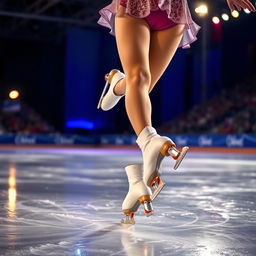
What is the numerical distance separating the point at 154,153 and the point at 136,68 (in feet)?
1.21

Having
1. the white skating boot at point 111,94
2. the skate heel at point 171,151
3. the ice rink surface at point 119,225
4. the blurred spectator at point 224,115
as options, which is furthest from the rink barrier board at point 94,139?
the skate heel at point 171,151

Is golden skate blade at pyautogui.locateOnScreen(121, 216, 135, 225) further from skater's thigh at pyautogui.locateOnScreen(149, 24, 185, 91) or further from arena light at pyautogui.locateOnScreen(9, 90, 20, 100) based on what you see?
arena light at pyautogui.locateOnScreen(9, 90, 20, 100)

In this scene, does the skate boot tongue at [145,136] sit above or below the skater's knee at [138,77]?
below

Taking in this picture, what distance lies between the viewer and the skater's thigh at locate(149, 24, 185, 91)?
2.22 metres

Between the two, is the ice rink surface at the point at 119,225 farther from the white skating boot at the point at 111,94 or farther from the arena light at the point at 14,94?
the arena light at the point at 14,94

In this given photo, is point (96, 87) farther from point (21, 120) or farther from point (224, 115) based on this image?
point (224, 115)

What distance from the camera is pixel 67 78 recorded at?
19500mm

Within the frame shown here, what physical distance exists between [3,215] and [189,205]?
98 centimetres

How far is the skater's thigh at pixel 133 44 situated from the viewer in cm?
205

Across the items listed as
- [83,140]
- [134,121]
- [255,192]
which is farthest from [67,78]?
[134,121]

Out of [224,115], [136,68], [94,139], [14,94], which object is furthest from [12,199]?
[14,94]

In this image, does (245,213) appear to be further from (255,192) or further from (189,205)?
(255,192)

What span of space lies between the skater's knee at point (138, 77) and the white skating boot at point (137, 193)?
319 mm

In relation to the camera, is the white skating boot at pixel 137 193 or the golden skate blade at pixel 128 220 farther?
the golden skate blade at pixel 128 220
